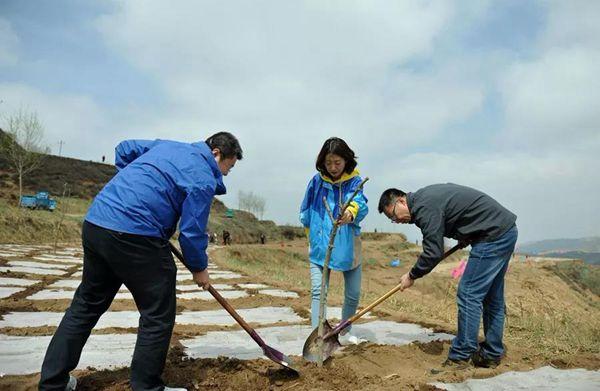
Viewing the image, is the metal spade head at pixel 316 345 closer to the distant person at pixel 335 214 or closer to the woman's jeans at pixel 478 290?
the distant person at pixel 335 214

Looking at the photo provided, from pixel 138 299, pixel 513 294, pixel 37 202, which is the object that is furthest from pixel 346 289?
pixel 37 202

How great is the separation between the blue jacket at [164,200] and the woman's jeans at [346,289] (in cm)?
145

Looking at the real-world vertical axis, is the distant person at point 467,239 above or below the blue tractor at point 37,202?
below

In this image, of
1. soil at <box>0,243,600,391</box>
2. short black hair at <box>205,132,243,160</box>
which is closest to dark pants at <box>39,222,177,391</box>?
soil at <box>0,243,600,391</box>

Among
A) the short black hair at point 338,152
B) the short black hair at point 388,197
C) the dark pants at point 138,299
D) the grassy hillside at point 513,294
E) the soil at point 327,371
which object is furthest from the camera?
the grassy hillside at point 513,294

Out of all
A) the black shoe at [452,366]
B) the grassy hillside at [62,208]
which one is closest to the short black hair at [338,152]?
the black shoe at [452,366]

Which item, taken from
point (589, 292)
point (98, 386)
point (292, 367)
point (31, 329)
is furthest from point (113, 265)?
point (589, 292)

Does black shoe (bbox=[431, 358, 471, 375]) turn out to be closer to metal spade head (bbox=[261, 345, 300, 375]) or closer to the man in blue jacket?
metal spade head (bbox=[261, 345, 300, 375])

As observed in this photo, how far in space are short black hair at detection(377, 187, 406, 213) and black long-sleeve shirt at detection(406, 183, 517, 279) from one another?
8cm

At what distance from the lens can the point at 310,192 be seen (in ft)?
12.9

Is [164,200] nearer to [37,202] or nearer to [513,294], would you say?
[513,294]

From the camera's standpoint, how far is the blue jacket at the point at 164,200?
2.36m

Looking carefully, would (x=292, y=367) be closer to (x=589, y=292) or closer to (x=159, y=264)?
(x=159, y=264)

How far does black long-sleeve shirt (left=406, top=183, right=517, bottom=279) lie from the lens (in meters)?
3.23
